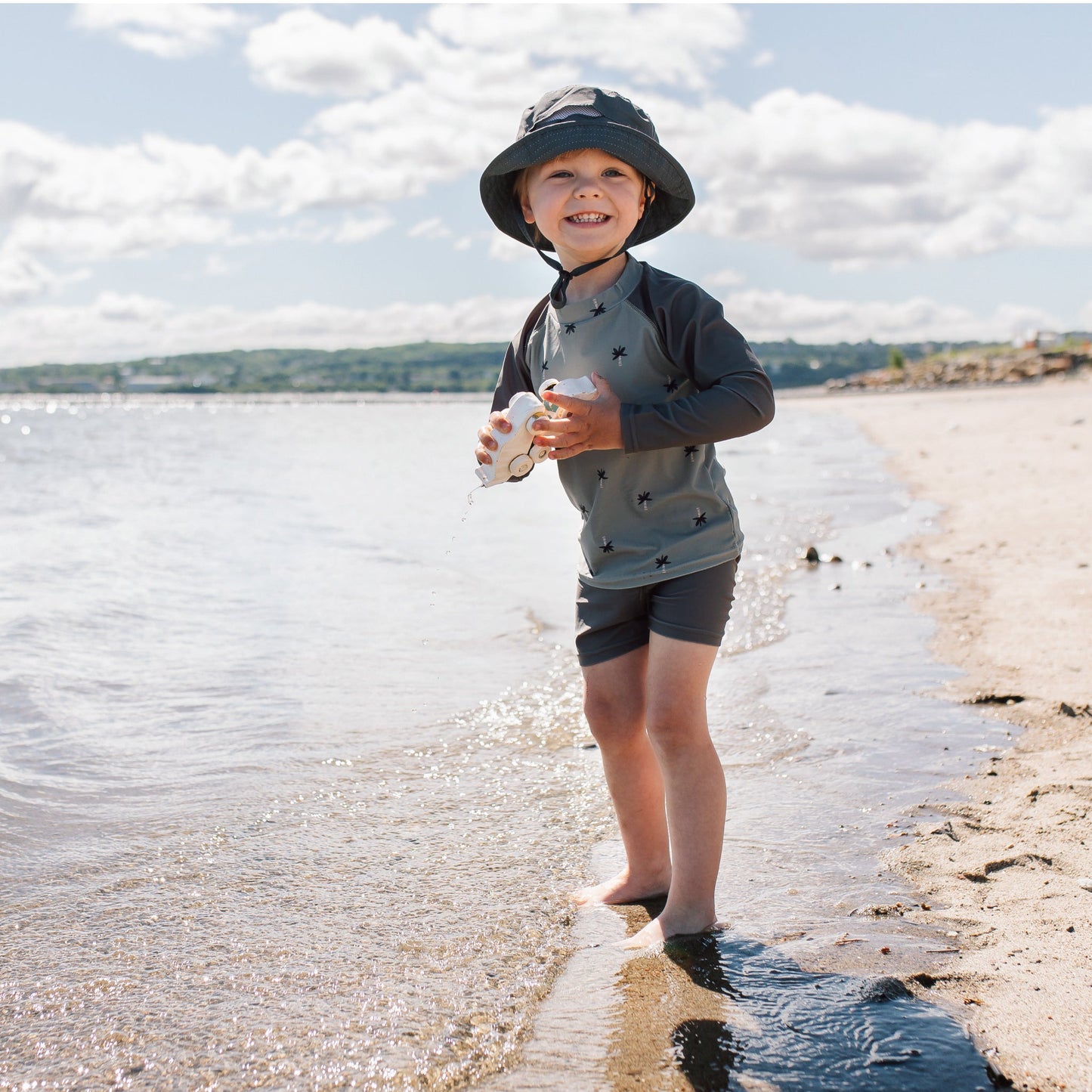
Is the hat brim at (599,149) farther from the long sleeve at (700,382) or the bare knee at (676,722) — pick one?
the bare knee at (676,722)

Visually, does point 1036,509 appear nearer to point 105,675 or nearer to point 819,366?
point 105,675

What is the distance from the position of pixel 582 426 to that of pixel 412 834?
1.40 metres

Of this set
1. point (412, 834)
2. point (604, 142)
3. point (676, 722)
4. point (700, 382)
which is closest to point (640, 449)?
point (700, 382)

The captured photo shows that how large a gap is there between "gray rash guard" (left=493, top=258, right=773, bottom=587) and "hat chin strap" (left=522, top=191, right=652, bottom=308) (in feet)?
0.14

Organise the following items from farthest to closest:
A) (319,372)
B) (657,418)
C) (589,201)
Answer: (319,372)
(589,201)
(657,418)

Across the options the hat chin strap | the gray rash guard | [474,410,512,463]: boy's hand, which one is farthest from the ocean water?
the hat chin strap

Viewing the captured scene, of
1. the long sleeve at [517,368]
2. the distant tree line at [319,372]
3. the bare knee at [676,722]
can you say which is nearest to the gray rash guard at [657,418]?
the long sleeve at [517,368]

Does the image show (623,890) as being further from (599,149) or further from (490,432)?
(599,149)

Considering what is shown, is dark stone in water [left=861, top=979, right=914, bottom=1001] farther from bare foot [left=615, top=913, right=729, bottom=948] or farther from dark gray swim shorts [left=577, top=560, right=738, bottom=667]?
dark gray swim shorts [left=577, top=560, right=738, bottom=667]

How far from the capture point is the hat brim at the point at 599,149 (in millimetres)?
2443

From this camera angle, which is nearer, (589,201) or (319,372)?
(589,201)

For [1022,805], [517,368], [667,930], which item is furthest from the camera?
[1022,805]

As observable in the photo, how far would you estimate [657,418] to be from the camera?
89.9 inches

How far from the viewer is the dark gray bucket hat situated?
8.03 ft
